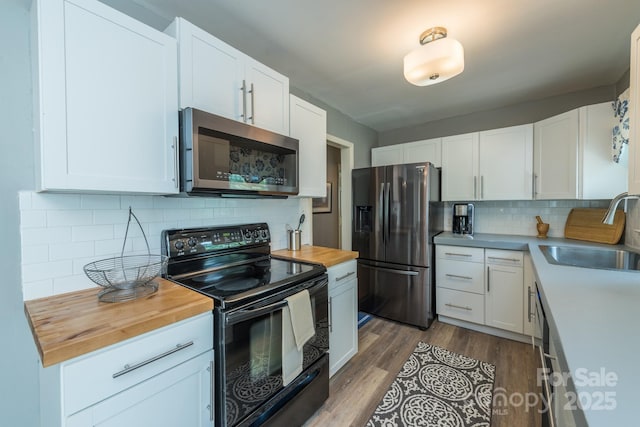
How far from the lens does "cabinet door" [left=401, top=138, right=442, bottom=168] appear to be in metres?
3.11

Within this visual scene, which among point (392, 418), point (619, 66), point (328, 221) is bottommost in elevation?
point (392, 418)

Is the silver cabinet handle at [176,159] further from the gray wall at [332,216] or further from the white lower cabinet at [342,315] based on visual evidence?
the gray wall at [332,216]

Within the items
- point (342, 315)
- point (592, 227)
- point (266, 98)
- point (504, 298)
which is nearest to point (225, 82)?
point (266, 98)

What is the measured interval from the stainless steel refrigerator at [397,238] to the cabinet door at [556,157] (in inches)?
37.0

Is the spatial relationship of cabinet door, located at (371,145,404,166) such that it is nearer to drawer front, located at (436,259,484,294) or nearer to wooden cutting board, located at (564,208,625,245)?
drawer front, located at (436,259,484,294)

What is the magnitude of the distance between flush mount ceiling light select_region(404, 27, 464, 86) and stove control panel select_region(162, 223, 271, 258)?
150 cm

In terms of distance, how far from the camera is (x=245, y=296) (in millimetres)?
1167

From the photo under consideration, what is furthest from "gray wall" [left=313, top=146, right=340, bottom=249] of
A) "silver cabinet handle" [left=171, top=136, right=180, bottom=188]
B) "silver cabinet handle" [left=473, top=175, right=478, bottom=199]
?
"silver cabinet handle" [left=171, top=136, right=180, bottom=188]

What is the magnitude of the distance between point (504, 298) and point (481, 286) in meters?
0.21

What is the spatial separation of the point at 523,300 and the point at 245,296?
8.42ft

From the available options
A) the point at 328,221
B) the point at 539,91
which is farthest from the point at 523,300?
the point at 328,221

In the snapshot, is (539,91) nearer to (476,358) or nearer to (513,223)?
(513,223)

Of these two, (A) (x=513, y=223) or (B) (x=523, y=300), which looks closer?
(B) (x=523, y=300)

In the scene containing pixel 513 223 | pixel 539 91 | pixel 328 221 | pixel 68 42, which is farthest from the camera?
pixel 328 221
